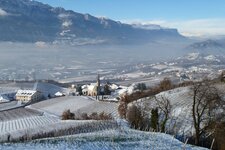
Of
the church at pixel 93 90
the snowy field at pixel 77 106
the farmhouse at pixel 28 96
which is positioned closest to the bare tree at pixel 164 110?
the snowy field at pixel 77 106

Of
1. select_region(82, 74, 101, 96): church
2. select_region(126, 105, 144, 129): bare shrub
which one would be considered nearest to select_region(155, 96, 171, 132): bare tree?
select_region(126, 105, 144, 129): bare shrub

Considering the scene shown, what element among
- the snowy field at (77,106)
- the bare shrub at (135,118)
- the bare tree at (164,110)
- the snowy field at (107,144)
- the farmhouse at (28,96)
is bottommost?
the farmhouse at (28,96)

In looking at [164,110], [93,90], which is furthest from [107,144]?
[93,90]

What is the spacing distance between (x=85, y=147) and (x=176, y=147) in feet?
14.0

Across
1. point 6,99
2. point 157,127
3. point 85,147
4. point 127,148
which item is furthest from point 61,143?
point 6,99

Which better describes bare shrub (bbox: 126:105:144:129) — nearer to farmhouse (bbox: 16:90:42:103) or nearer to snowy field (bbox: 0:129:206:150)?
snowy field (bbox: 0:129:206:150)

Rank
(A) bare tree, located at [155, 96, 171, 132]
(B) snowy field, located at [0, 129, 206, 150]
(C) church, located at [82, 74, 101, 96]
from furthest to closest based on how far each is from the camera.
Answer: (C) church, located at [82, 74, 101, 96] → (A) bare tree, located at [155, 96, 171, 132] → (B) snowy field, located at [0, 129, 206, 150]

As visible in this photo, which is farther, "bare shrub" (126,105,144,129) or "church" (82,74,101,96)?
"church" (82,74,101,96)

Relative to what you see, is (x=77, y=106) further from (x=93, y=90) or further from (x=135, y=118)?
(x=135, y=118)

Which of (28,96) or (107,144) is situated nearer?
(107,144)

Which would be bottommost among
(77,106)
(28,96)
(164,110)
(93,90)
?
(28,96)

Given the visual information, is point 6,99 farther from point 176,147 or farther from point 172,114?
point 176,147

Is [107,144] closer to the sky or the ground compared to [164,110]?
closer to the sky

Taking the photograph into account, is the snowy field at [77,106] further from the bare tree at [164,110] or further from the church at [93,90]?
the bare tree at [164,110]
